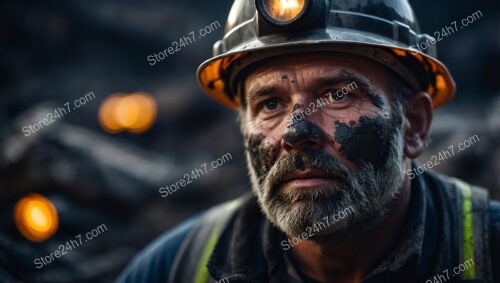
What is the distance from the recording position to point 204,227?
3078 millimetres

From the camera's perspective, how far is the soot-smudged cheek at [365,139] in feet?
7.86

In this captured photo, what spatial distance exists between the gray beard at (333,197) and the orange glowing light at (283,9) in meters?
0.65

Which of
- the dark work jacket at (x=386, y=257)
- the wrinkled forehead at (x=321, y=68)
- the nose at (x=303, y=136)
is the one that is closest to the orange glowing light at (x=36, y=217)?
the dark work jacket at (x=386, y=257)

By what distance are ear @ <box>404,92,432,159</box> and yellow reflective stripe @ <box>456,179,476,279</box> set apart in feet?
1.01

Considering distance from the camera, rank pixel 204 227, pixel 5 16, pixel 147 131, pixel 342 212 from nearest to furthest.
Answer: pixel 342 212 < pixel 204 227 < pixel 5 16 < pixel 147 131

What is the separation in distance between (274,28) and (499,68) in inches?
285

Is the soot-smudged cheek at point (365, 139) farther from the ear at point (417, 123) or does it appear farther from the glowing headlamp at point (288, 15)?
the glowing headlamp at point (288, 15)

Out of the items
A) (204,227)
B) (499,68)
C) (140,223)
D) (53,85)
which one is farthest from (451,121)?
(53,85)

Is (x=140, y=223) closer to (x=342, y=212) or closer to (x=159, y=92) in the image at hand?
(x=159, y=92)

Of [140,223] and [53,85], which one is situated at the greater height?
[53,85]

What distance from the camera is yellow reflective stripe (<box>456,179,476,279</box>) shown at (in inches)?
92.7

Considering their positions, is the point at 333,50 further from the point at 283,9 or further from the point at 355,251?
the point at 355,251

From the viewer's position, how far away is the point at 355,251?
8.47 ft

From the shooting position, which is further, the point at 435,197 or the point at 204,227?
the point at 204,227
